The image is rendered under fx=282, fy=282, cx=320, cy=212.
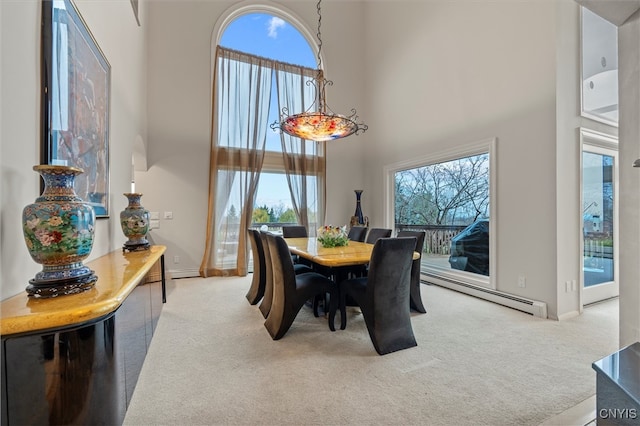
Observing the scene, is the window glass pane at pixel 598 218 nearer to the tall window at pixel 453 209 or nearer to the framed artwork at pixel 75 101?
the tall window at pixel 453 209

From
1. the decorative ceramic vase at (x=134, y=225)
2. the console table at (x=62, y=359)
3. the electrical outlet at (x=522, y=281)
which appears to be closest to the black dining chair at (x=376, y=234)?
the electrical outlet at (x=522, y=281)

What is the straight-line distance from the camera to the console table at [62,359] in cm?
96

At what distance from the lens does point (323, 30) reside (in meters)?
5.83

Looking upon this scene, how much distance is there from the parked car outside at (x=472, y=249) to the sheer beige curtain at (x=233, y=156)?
3.41 metres

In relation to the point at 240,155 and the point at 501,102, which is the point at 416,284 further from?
the point at 240,155

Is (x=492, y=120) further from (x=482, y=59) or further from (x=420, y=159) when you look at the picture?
(x=420, y=159)

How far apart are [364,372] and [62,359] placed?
65.0 inches

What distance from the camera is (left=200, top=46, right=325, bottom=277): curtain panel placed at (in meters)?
4.90

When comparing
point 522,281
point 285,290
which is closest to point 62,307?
point 285,290

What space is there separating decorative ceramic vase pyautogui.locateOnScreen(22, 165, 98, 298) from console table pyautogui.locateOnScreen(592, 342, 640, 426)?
91.2 inches

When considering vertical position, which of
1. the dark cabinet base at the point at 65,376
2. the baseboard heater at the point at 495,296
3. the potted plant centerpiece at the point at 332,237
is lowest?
the baseboard heater at the point at 495,296

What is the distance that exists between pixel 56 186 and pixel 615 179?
17.4ft

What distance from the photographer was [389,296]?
7.41 ft

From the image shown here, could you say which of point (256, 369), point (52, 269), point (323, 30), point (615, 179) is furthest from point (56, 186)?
point (323, 30)
